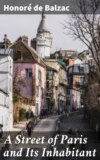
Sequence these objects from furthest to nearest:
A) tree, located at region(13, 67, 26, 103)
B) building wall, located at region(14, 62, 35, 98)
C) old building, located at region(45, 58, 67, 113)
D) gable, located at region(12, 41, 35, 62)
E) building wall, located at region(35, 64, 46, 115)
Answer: old building, located at region(45, 58, 67, 113), building wall, located at region(35, 64, 46, 115), building wall, located at region(14, 62, 35, 98), gable, located at region(12, 41, 35, 62), tree, located at region(13, 67, 26, 103)

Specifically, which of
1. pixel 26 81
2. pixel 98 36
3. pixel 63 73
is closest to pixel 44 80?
pixel 26 81

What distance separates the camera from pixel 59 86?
11988 cm

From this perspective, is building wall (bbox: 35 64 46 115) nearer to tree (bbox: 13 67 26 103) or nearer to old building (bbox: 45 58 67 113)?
tree (bbox: 13 67 26 103)

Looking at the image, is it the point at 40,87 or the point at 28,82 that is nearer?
the point at 28,82

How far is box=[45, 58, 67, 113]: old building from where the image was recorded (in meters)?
113

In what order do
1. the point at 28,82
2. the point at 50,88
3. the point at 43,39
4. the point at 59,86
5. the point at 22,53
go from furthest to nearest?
the point at 59,86 → the point at 43,39 → the point at 50,88 → the point at 28,82 → the point at 22,53

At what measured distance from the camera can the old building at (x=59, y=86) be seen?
112812mm

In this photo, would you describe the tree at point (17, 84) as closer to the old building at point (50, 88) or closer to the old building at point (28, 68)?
the old building at point (28, 68)

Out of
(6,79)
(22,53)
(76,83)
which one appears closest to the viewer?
(6,79)

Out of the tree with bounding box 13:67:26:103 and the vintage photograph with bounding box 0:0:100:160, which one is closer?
the vintage photograph with bounding box 0:0:100:160

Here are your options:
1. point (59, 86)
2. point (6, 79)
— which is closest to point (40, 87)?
point (59, 86)

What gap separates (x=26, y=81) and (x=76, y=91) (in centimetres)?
5036

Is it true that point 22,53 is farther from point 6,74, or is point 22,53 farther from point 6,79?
point 6,79

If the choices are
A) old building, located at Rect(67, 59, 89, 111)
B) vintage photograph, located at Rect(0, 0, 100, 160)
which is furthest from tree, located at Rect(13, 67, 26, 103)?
old building, located at Rect(67, 59, 89, 111)
